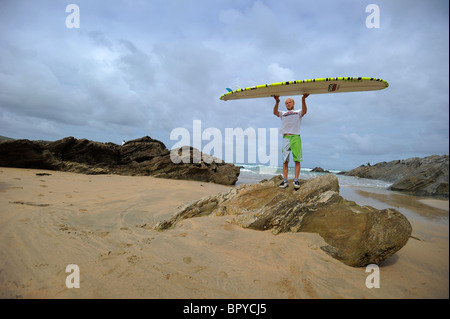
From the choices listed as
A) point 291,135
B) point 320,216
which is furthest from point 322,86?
point 320,216

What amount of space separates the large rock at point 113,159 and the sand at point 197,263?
9980 mm

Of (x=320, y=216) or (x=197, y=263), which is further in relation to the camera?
(x=320, y=216)

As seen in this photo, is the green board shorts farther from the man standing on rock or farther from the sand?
the sand

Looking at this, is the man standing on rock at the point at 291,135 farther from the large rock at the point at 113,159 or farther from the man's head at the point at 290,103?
the large rock at the point at 113,159

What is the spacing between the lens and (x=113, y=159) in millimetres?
15008

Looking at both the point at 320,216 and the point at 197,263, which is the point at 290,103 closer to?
the point at 320,216

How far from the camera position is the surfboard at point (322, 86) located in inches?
222

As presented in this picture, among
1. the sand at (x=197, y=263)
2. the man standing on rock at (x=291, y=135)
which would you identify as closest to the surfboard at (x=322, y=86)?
the man standing on rock at (x=291, y=135)

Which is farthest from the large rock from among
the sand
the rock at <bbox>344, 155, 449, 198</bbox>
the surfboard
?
the rock at <bbox>344, 155, 449, 198</bbox>

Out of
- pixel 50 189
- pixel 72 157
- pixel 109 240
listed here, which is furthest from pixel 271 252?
pixel 72 157

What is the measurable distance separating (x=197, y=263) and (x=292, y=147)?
3.78 meters

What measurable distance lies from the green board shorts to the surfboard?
1607 millimetres

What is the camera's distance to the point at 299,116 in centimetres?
529
